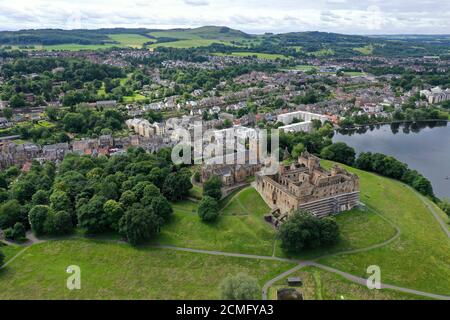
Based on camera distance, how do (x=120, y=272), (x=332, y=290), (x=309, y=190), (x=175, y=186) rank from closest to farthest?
1. (x=332, y=290)
2. (x=120, y=272)
3. (x=309, y=190)
4. (x=175, y=186)

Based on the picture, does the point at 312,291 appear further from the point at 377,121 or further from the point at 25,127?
the point at 377,121

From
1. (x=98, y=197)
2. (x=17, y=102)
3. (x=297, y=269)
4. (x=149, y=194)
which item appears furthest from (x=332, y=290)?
(x=17, y=102)

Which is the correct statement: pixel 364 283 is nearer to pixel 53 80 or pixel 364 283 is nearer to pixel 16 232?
pixel 16 232

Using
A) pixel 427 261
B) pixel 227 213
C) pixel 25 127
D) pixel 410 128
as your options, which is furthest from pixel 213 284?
pixel 410 128

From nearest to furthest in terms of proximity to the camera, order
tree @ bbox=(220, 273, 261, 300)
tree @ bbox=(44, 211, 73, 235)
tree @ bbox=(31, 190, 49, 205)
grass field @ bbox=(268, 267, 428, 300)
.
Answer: tree @ bbox=(220, 273, 261, 300) → grass field @ bbox=(268, 267, 428, 300) → tree @ bbox=(44, 211, 73, 235) → tree @ bbox=(31, 190, 49, 205)

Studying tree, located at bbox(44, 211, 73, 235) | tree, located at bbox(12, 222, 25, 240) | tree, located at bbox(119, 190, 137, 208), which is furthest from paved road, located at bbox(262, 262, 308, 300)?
tree, located at bbox(12, 222, 25, 240)

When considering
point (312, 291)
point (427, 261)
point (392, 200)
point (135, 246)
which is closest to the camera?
point (312, 291)

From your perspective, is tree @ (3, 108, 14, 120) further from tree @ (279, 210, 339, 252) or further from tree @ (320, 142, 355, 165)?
tree @ (279, 210, 339, 252)
